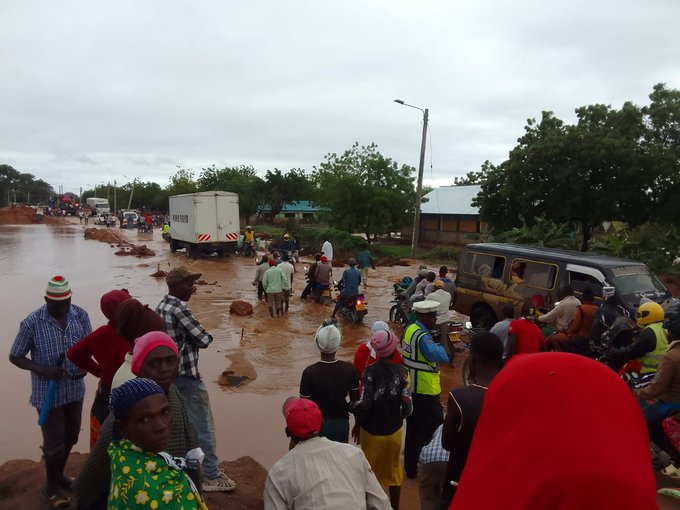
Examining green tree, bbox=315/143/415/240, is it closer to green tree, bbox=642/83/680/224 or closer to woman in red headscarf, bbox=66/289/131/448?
green tree, bbox=642/83/680/224

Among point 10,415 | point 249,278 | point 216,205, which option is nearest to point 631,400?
point 10,415

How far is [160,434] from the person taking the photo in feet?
6.88

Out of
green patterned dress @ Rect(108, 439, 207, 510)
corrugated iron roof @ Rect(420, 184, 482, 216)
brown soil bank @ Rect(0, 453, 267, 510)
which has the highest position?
corrugated iron roof @ Rect(420, 184, 482, 216)

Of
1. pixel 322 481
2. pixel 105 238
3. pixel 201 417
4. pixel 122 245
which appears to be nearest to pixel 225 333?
pixel 201 417

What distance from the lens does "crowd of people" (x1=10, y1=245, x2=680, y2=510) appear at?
1040 millimetres

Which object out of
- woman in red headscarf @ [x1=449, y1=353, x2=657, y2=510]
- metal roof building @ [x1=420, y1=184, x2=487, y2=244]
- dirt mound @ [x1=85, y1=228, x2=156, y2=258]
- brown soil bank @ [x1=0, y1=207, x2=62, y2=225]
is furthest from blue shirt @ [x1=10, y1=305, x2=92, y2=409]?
brown soil bank @ [x1=0, y1=207, x2=62, y2=225]

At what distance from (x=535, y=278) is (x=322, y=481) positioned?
7.37 metres

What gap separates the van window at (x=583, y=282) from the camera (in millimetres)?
7984

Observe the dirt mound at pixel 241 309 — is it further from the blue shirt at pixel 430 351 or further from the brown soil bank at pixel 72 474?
the blue shirt at pixel 430 351

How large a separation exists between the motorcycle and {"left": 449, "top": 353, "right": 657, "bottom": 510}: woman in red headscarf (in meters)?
9.82

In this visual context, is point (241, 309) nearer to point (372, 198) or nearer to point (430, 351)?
point (430, 351)

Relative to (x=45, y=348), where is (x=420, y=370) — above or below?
below

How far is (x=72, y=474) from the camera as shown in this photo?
4285 mm

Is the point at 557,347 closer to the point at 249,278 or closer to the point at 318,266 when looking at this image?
the point at 318,266
